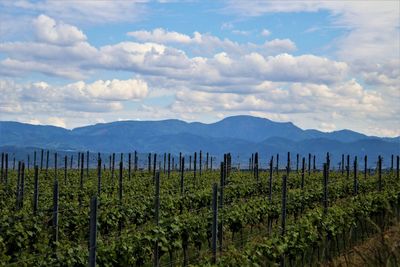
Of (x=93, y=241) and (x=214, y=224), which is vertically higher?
(x=93, y=241)

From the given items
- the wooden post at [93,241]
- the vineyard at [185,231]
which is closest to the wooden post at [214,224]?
the vineyard at [185,231]

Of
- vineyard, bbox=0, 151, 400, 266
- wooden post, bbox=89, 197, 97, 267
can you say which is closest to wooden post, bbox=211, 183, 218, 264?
vineyard, bbox=0, 151, 400, 266

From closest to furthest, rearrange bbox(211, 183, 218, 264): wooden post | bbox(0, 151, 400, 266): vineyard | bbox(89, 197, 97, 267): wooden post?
1. bbox(89, 197, 97, 267): wooden post
2. bbox(0, 151, 400, 266): vineyard
3. bbox(211, 183, 218, 264): wooden post

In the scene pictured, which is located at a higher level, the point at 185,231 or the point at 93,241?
the point at 93,241

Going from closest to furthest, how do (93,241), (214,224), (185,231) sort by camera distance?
(93,241) < (214,224) < (185,231)

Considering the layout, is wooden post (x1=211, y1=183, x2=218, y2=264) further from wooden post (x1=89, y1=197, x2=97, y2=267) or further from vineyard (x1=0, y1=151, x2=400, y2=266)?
wooden post (x1=89, y1=197, x2=97, y2=267)

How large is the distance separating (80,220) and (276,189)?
16473 mm

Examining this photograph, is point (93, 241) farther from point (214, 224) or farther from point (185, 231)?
point (185, 231)

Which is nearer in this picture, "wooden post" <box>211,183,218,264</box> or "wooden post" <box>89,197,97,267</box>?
"wooden post" <box>89,197,97,267</box>

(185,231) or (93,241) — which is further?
(185,231)

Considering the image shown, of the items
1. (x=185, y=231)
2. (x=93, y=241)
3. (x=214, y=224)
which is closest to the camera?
(x=93, y=241)

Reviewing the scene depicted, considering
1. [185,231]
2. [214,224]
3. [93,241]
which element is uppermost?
[93,241]

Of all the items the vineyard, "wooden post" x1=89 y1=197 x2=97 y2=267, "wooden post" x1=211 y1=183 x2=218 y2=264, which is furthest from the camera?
"wooden post" x1=211 y1=183 x2=218 y2=264

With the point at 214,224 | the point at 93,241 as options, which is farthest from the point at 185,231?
the point at 93,241
